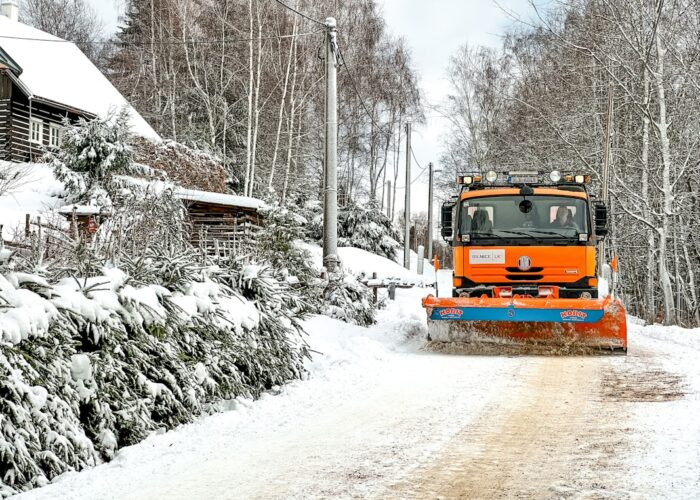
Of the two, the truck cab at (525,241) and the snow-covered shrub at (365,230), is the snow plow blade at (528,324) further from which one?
the snow-covered shrub at (365,230)

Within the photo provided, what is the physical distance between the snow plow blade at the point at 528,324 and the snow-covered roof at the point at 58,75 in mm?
20769

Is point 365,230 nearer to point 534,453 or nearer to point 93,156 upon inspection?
point 93,156

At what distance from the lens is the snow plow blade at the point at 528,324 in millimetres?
10109

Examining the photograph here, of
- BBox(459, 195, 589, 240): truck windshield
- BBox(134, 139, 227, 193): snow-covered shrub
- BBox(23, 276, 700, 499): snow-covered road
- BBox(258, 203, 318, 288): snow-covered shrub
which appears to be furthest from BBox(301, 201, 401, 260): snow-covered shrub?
BBox(23, 276, 700, 499): snow-covered road

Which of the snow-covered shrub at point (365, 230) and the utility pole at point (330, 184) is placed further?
the snow-covered shrub at point (365, 230)

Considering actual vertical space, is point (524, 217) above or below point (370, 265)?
above

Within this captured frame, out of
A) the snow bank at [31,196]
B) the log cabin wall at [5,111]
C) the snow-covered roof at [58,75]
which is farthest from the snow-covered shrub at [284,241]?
the log cabin wall at [5,111]

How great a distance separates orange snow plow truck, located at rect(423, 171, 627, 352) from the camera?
10.5 m

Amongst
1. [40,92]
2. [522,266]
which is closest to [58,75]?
[40,92]

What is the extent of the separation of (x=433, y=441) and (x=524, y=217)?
6.65 metres

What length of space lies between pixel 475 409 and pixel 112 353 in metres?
3.06

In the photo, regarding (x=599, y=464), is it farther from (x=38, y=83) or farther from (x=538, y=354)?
(x=38, y=83)

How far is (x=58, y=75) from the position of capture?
3247 cm

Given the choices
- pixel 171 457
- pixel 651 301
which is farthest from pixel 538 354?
pixel 651 301
